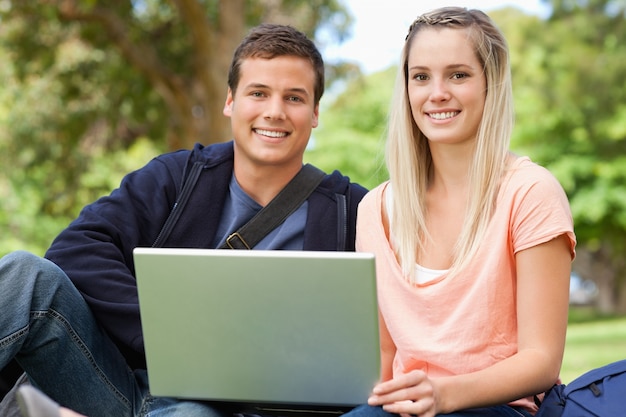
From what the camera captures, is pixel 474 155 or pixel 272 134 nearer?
pixel 474 155

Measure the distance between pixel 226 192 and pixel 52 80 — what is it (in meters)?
10.1

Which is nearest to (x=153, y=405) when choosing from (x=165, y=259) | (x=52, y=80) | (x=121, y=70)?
(x=165, y=259)

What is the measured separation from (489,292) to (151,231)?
1.18 meters

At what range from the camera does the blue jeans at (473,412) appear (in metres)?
2.03

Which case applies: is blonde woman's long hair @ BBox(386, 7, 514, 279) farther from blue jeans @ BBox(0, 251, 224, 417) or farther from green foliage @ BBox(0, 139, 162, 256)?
green foliage @ BBox(0, 139, 162, 256)

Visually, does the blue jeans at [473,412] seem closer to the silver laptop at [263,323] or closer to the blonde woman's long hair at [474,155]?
the silver laptop at [263,323]

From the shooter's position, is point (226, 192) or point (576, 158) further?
point (576, 158)

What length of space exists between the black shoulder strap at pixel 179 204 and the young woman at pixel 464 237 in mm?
633

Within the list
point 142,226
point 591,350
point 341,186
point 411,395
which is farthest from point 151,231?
point 591,350

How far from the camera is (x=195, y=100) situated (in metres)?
10.6

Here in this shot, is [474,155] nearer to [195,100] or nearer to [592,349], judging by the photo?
[195,100]

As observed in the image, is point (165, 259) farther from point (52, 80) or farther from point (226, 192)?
point (52, 80)

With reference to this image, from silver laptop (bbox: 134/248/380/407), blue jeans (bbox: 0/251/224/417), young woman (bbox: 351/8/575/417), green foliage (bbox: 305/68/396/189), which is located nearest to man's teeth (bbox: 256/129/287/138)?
young woman (bbox: 351/8/575/417)

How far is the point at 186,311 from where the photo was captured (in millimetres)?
2080
